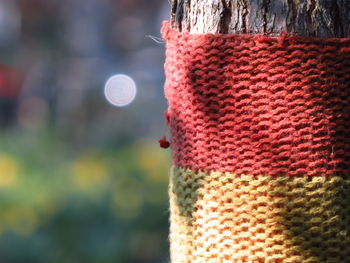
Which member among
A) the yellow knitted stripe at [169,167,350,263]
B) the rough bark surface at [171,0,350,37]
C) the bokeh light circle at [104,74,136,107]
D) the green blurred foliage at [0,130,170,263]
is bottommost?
the green blurred foliage at [0,130,170,263]

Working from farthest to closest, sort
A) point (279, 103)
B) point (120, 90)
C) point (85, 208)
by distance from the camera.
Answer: point (120, 90)
point (85, 208)
point (279, 103)

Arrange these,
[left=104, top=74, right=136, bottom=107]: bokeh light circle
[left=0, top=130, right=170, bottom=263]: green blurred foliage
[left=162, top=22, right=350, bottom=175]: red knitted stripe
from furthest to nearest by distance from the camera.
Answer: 1. [left=104, top=74, right=136, bottom=107]: bokeh light circle
2. [left=0, top=130, right=170, bottom=263]: green blurred foliage
3. [left=162, top=22, right=350, bottom=175]: red knitted stripe

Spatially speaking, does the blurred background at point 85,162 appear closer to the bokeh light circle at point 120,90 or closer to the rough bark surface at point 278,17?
the bokeh light circle at point 120,90

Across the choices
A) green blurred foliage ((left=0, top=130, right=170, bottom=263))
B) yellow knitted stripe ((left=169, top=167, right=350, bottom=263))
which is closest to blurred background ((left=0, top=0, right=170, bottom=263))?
green blurred foliage ((left=0, top=130, right=170, bottom=263))

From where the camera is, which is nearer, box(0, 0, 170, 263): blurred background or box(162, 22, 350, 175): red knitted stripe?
box(162, 22, 350, 175): red knitted stripe

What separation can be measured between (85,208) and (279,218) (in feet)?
8.48

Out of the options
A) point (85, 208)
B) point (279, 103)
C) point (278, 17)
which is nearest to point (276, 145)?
point (279, 103)

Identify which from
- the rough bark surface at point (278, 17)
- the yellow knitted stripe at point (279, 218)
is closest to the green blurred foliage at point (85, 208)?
the yellow knitted stripe at point (279, 218)

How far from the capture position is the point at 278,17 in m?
1.25

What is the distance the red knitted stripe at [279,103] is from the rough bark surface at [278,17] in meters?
0.03

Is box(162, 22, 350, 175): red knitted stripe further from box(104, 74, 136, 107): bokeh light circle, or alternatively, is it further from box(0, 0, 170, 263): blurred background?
box(104, 74, 136, 107): bokeh light circle

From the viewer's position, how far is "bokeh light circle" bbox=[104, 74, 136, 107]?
669 cm

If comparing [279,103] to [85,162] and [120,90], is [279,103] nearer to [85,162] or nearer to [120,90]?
[85,162]

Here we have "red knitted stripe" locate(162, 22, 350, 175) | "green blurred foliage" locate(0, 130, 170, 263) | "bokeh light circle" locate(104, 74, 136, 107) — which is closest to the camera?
"red knitted stripe" locate(162, 22, 350, 175)
